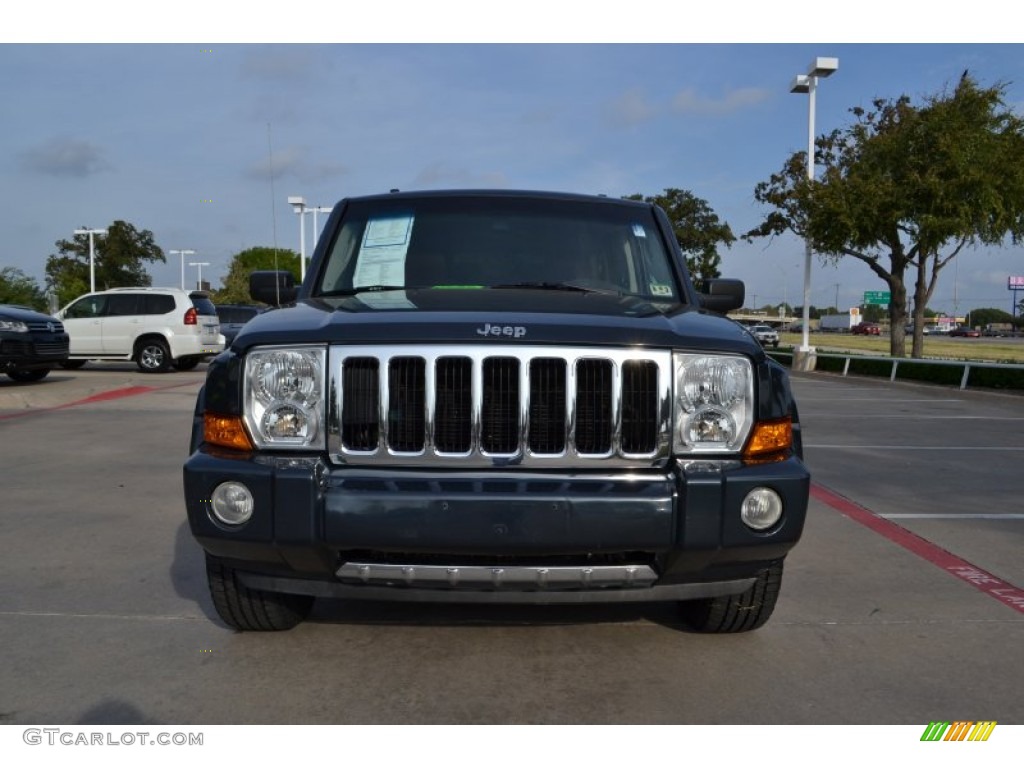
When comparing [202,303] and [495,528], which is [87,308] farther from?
[495,528]

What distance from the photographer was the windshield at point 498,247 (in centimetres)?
423

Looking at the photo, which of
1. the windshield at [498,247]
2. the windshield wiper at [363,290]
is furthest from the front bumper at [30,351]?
the windshield wiper at [363,290]

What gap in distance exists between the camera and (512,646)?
357 cm

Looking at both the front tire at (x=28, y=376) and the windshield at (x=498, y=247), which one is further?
the front tire at (x=28, y=376)

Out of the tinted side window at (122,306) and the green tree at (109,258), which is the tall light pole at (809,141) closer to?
the tinted side window at (122,306)

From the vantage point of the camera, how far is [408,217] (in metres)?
4.48

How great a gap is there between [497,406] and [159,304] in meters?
17.7

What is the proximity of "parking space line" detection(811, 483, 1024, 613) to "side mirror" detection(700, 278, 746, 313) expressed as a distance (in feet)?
5.92

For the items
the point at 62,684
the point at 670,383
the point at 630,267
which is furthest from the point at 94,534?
the point at 670,383

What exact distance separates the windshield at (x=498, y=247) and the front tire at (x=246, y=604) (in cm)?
141

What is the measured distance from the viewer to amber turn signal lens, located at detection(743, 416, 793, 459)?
10.2ft

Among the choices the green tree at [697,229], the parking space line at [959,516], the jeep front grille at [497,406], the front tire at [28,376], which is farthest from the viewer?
the green tree at [697,229]

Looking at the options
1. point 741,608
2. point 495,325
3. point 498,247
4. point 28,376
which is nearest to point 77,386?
point 28,376

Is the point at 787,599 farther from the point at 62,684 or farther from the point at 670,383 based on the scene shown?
the point at 62,684
